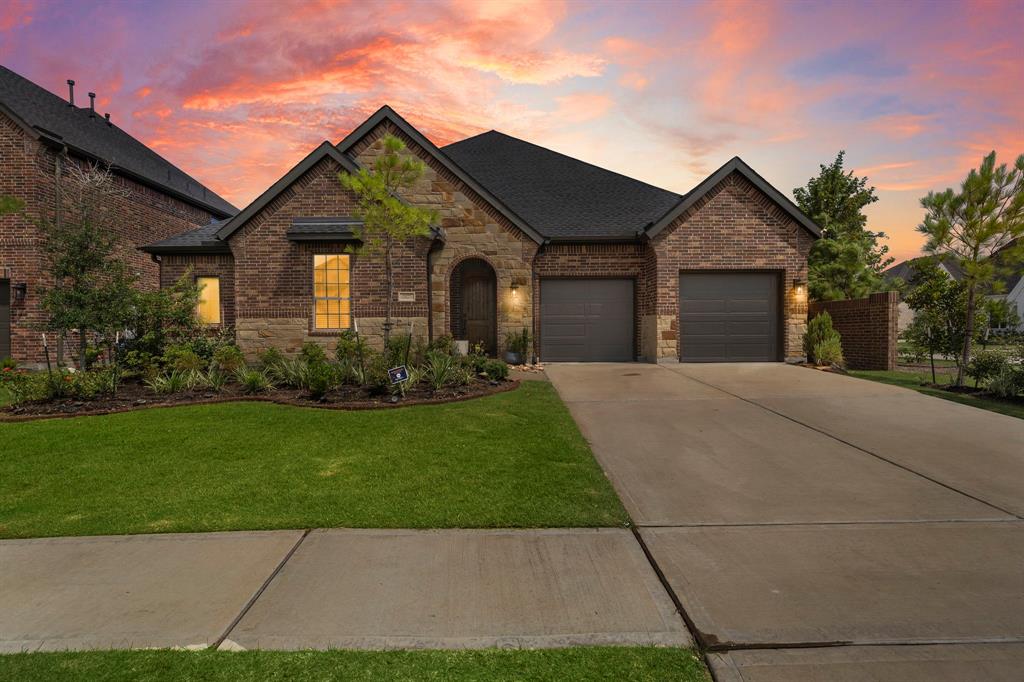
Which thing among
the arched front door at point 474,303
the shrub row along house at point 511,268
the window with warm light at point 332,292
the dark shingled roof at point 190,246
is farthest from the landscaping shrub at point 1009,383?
the dark shingled roof at point 190,246

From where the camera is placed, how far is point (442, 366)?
1060cm

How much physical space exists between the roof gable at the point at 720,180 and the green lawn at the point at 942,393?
5065 mm

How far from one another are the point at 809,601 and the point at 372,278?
1264 cm

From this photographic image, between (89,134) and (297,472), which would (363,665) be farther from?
(89,134)

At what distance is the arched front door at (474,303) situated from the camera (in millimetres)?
16312

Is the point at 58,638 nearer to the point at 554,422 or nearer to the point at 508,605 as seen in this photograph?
the point at 508,605

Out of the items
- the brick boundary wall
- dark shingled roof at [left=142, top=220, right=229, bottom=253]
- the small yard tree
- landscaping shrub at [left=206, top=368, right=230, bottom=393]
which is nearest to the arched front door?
landscaping shrub at [left=206, top=368, right=230, bottom=393]

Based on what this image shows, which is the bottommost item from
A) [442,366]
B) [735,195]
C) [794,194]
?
[442,366]

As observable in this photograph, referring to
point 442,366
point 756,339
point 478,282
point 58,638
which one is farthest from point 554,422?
point 756,339

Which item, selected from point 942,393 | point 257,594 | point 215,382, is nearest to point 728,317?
point 942,393

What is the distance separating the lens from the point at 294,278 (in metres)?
13.8

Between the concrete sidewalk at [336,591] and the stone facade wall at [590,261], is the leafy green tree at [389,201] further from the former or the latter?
the concrete sidewalk at [336,591]

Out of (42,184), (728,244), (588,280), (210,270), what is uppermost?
(42,184)

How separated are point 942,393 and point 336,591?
41.4 ft
